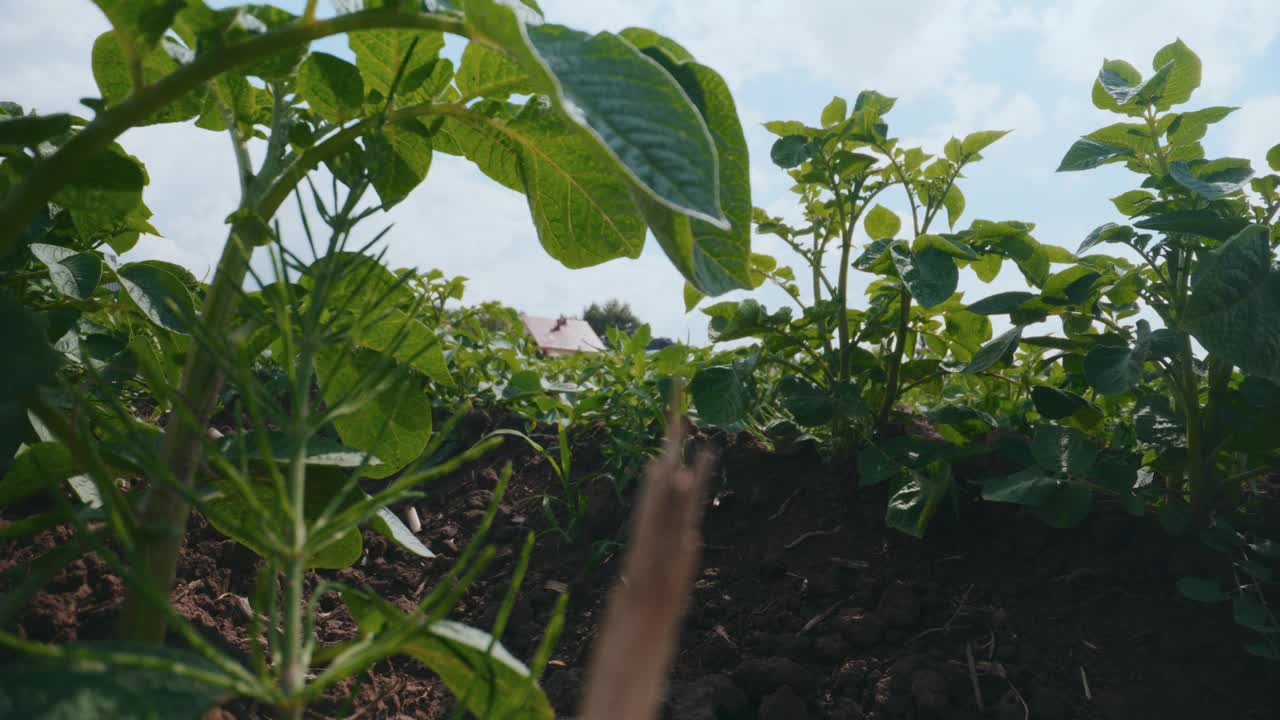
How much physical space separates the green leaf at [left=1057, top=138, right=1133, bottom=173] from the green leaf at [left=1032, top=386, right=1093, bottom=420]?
0.54 meters

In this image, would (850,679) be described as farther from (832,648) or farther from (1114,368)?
(1114,368)

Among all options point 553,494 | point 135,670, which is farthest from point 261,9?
point 553,494

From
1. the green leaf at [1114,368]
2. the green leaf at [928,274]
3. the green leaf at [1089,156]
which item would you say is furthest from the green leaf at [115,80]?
the green leaf at [1089,156]

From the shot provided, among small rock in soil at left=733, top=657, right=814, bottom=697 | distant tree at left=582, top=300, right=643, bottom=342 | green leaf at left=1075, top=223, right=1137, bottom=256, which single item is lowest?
small rock in soil at left=733, top=657, right=814, bottom=697

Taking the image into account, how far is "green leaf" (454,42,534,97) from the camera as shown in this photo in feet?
2.99

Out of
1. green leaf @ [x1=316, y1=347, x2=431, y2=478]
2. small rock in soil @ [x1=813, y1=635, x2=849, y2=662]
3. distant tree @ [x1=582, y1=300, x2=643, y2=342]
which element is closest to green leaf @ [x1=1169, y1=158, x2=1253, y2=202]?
small rock in soil @ [x1=813, y1=635, x2=849, y2=662]

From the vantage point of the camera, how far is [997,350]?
75.4 inches

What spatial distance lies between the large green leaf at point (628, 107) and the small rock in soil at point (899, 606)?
153cm

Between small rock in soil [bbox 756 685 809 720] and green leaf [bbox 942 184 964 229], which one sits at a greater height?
green leaf [bbox 942 184 964 229]

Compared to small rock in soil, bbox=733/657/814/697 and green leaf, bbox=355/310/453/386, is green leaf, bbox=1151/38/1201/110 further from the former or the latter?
green leaf, bbox=355/310/453/386

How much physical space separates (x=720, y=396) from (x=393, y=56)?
1.45m

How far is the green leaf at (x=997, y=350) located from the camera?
1.89m

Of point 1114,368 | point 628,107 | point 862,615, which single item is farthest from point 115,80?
point 1114,368

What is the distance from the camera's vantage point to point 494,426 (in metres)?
3.47
